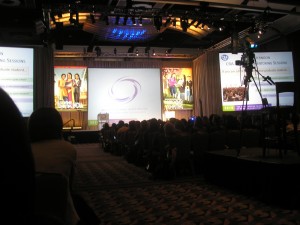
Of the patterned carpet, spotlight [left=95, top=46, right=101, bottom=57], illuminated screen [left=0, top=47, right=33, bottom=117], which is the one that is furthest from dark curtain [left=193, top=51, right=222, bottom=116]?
the patterned carpet

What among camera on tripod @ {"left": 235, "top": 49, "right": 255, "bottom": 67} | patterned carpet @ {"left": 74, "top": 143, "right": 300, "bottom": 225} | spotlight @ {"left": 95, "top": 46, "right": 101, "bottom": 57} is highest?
spotlight @ {"left": 95, "top": 46, "right": 101, "bottom": 57}

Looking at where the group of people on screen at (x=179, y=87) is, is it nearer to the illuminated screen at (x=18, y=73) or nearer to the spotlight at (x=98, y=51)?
the spotlight at (x=98, y=51)

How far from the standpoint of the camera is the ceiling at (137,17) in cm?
648

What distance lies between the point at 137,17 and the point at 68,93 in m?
6.27

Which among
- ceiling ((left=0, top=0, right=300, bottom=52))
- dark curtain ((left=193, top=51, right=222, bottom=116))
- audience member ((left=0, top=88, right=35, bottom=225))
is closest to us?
audience member ((left=0, top=88, right=35, bottom=225))

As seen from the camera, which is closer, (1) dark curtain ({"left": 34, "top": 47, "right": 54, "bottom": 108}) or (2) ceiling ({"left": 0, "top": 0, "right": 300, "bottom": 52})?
(2) ceiling ({"left": 0, "top": 0, "right": 300, "bottom": 52})

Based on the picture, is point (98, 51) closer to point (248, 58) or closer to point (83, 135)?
point (83, 135)

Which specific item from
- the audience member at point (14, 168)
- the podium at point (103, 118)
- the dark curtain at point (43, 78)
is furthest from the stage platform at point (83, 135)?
the audience member at point (14, 168)

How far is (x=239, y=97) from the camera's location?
1141cm

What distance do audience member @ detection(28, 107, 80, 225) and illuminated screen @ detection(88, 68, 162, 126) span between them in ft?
40.9

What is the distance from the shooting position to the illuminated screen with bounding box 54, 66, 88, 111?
13812mm

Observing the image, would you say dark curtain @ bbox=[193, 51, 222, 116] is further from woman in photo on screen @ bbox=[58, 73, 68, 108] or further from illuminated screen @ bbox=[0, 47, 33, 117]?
illuminated screen @ bbox=[0, 47, 33, 117]

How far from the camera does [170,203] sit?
3686 mm

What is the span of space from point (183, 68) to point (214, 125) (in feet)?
34.5
